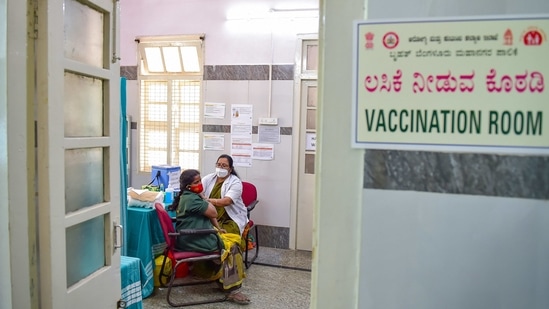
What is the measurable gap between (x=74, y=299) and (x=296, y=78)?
3493 millimetres

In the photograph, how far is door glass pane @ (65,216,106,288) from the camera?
1.42 metres

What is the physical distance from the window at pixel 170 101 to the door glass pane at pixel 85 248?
320 centimetres

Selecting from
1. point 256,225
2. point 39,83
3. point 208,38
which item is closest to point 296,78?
point 208,38

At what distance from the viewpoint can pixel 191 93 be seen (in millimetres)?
4746

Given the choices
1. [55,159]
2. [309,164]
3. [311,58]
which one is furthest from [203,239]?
Result: [311,58]

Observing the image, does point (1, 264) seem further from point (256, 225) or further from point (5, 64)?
point (256, 225)

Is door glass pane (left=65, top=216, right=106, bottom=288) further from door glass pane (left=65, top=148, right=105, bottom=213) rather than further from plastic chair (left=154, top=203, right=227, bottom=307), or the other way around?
plastic chair (left=154, top=203, right=227, bottom=307)

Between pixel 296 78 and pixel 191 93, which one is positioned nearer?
pixel 296 78

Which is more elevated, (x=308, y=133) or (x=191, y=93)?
(x=191, y=93)

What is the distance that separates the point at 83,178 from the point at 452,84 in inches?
54.8

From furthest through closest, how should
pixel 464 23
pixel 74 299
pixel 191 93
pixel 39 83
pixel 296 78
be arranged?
pixel 191 93, pixel 296 78, pixel 74 299, pixel 39 83, pixel 464 23

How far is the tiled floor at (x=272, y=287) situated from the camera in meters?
3.06

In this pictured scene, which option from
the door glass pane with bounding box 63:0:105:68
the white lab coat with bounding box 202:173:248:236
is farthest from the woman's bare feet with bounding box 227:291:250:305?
the door glass pane with bounding box 63:0:105:68

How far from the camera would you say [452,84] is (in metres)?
0.71
